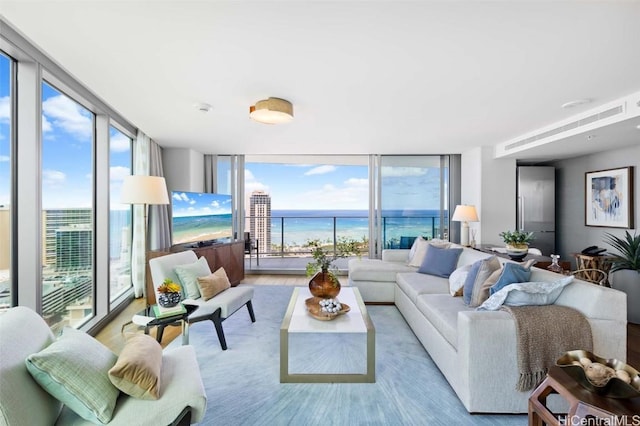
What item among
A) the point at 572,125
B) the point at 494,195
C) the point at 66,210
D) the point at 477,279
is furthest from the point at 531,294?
the point at 66,210

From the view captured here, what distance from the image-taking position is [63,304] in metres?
2.77

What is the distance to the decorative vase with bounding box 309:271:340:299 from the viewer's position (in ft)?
9.29

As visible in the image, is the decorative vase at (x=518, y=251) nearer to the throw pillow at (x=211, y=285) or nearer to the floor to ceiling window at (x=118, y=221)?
the throw pillow at (x=211, y=285)

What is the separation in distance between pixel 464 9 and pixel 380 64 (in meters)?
0.67

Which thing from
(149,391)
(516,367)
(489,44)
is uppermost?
(489,44)

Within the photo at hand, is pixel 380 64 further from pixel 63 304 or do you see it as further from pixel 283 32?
pixel 63 304

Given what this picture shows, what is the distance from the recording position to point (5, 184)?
2.06 metres

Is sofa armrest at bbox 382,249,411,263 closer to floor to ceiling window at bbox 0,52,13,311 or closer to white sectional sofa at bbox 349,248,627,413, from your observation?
white sectional sofa at bbox 349,248,627,413

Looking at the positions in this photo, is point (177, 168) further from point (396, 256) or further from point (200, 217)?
point (396, 256)

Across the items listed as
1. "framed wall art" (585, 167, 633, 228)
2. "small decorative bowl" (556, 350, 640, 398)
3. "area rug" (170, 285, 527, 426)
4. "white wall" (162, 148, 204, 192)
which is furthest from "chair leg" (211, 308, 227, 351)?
"framed wall art" (585, 167, 633, 228)

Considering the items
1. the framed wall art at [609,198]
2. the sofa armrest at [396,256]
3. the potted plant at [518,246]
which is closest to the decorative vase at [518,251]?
the potted plant at [518,246]

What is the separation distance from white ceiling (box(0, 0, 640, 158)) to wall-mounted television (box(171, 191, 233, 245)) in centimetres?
133

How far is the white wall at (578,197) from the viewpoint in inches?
158

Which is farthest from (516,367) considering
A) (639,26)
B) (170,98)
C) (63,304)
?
(63,304)
